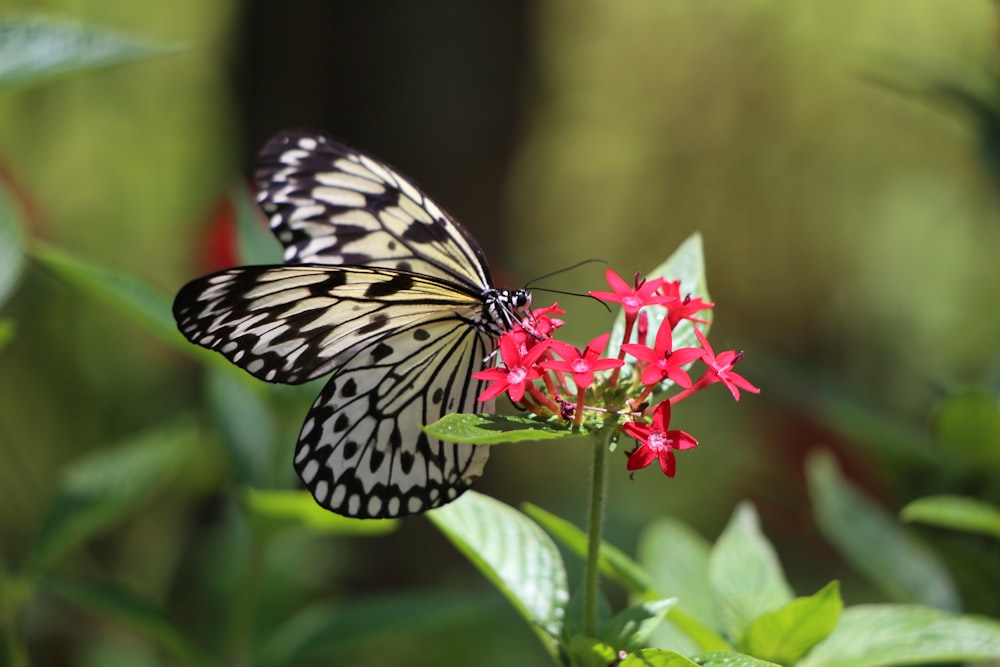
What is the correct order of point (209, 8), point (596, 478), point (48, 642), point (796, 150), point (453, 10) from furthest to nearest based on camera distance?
point (209, 8) → point (796, 150) → point (453, 10) → point (48, 642) → point (596, 478)

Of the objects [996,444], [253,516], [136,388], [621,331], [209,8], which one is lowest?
[136,388]

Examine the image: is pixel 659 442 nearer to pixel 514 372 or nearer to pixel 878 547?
pixel 514 372

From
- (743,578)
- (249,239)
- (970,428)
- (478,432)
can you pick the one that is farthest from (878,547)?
(249,239)

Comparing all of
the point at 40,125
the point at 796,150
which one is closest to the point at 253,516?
the point at 40,125

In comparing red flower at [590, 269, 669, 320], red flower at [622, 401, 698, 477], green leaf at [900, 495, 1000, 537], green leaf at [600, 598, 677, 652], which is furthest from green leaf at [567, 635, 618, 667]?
green leaf at [900, 495, 1000, 537]

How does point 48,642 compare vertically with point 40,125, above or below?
below

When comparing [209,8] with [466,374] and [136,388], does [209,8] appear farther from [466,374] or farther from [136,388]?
[466,374]

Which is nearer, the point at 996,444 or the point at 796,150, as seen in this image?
the point at 996,444
